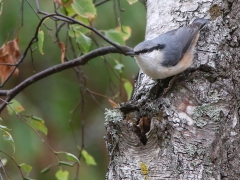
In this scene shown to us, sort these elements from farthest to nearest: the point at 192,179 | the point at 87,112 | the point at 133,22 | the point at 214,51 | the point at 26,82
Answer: the point at 87,112 < the point at 133,22 < the point at 26,82 < the point at 214,51 < the point at 192,179

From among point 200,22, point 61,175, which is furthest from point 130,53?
point 61,175

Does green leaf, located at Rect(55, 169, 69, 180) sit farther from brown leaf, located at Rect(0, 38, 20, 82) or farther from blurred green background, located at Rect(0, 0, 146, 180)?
blurred green background, located at Rect(0, 0, 146, 180)

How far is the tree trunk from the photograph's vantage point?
71.3 inches

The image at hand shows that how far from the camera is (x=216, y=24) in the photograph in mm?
2178

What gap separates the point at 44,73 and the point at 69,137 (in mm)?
1818

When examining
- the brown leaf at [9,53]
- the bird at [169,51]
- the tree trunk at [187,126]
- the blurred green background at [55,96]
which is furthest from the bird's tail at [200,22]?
the brown leaf at [9,53]

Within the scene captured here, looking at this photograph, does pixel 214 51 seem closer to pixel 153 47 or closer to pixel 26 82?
pixel 153 47

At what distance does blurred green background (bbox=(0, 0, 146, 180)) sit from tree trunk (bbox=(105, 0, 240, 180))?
1.13 m

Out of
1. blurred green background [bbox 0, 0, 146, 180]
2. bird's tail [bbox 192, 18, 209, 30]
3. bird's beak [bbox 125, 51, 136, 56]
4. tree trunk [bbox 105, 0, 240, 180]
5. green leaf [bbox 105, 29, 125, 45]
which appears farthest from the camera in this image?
blurred green background [bbox 0, 0, 146, 180]

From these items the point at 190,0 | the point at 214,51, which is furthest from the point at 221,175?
the point at 190,0

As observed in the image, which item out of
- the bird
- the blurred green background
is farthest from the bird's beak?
the blurred green background

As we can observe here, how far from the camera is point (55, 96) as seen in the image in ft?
12.7

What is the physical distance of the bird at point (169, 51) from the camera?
2201 millimetres

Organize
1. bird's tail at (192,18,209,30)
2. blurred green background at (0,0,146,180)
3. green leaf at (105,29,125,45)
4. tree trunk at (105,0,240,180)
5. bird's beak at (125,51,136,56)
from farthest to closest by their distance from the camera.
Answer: blurred green background at (0,0,146,180)
green leaf at (105,29,125,45)
bird's beak at (125,51,136,56)
bird's tail at (192,18,209,30)
tree trunk at (105,0,240,180)
